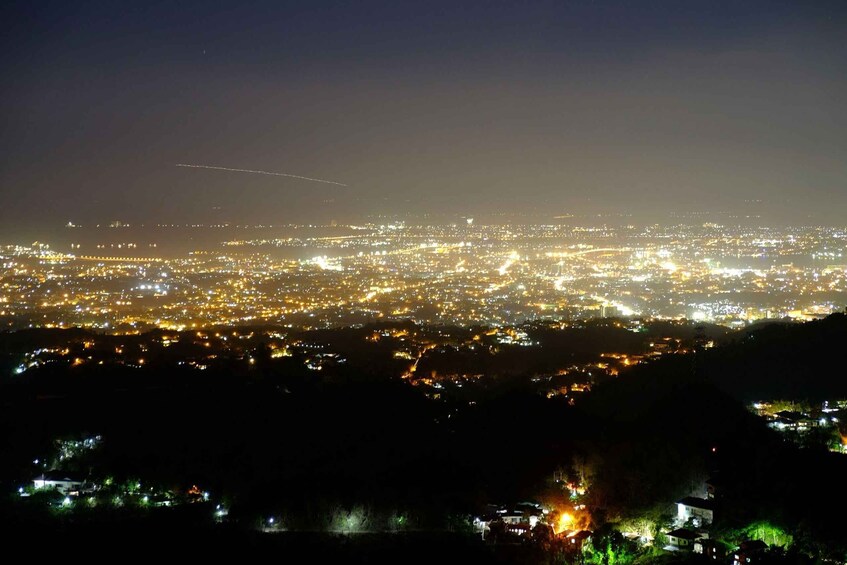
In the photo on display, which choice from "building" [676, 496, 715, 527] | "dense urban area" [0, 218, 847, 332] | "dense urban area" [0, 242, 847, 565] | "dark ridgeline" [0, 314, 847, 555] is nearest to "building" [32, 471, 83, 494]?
"dense urban area" [0, 242, 847, 565]

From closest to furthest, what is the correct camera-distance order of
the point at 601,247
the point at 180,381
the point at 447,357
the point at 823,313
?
the point at 180,381 < the point at 447,357 < the point at 823,313 < the point at 601,247

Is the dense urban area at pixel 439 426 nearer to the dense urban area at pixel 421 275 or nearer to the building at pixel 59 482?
the building at pixel 59 482

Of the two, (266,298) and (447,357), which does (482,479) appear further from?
(266,298)

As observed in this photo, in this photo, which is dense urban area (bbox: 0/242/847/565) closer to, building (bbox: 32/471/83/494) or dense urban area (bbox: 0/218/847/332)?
building (bbox: 32/471/83/494)

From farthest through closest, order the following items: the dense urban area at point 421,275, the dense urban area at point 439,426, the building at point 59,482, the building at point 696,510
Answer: the dense urban area at point 421,275, the building at point 59,482, the dense urban area at point 439,426, the building at point 696,510

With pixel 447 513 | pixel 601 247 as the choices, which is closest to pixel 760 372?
pixel 447 513

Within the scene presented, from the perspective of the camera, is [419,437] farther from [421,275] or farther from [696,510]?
[421,275]

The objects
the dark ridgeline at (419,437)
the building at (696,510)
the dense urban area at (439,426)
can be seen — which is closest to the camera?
the building at (696,510)

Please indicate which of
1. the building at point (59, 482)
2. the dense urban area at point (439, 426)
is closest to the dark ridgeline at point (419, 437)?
the dense urban area at point (439, 426)

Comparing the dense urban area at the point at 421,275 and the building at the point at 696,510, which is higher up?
the dense urban area at the point at 421,275
